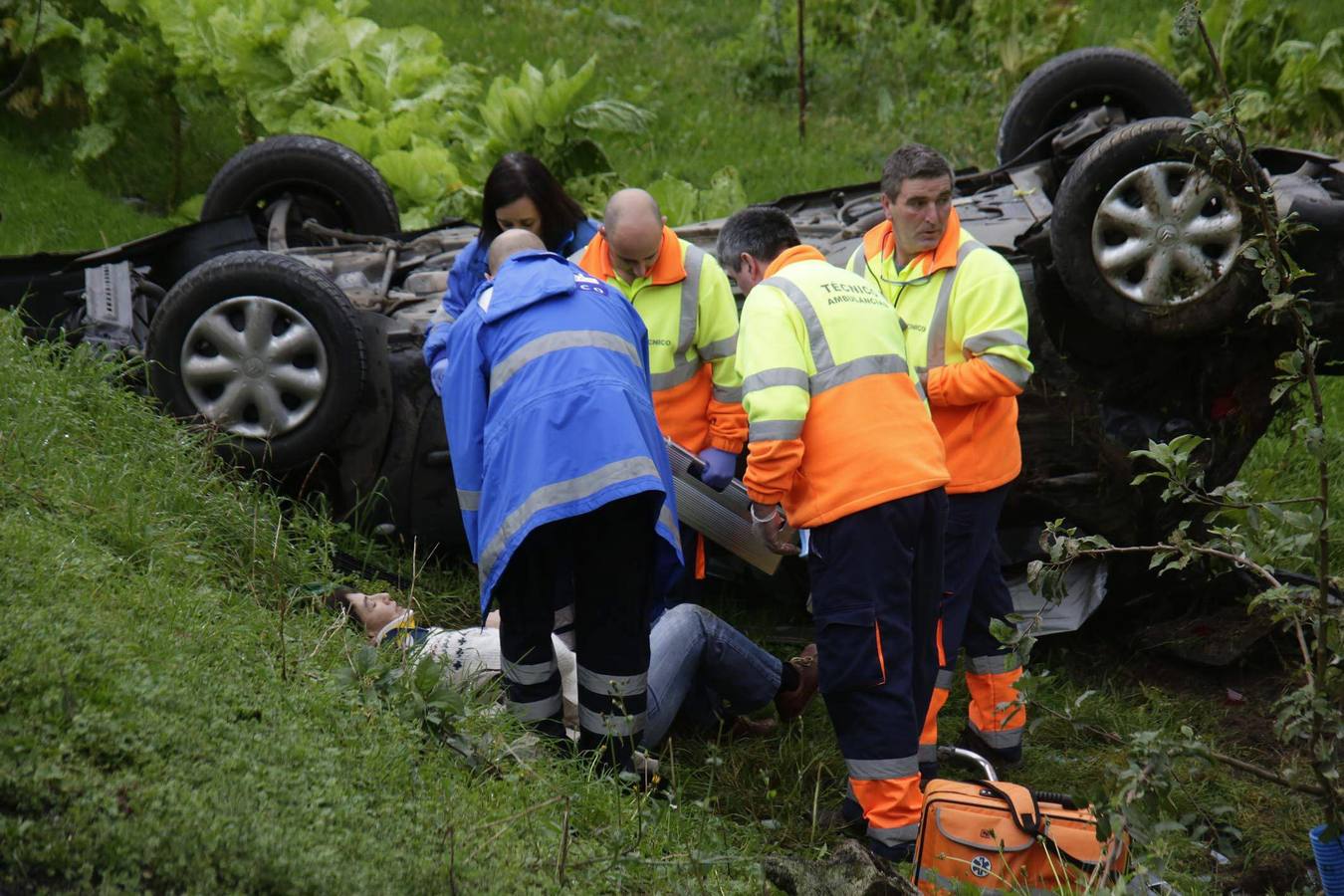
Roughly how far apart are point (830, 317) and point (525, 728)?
58.8 inches

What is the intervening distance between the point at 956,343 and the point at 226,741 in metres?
2.61

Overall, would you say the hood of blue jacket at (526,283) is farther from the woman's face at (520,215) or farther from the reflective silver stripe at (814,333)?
the woman's face at (520,215)

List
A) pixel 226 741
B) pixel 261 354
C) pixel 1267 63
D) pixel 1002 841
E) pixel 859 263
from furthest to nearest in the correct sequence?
pixel 1267 63 → pixel 261 354 → pixel 859 263 → pixel 1002 841 → pixel 226 741

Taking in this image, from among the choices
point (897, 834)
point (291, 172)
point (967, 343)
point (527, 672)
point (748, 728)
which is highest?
point (967, 343)

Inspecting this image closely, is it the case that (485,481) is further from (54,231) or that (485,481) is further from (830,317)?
(54,231)

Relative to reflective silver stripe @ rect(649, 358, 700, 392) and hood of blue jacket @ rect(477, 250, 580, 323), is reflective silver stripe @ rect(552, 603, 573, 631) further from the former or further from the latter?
Result: hood of blue jacket @ rect(477, 250, 580, 323)

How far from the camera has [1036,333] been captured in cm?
509

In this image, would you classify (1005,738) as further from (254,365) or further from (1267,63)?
(1267,63)

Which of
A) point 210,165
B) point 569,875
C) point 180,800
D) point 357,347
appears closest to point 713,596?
point 357,347

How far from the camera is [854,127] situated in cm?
1182

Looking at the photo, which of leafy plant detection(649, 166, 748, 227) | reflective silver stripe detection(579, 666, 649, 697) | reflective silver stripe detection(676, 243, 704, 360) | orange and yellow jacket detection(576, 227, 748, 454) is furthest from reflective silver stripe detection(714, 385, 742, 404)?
leafy plant detection(649, 166, 748, 227)

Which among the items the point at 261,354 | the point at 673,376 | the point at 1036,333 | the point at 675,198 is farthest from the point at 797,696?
the point at 675,198

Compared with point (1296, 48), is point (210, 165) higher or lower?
lower

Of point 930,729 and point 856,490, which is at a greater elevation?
point 856,490
